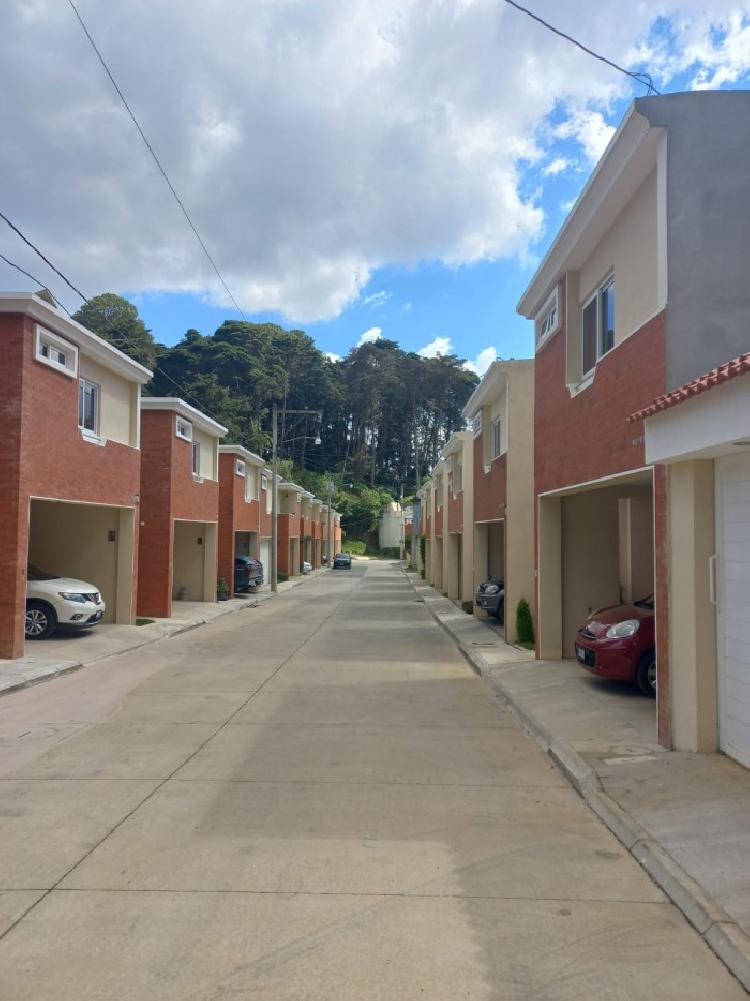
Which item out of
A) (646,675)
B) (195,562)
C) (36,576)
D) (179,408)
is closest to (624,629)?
(646,675)

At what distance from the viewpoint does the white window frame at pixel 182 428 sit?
2180cm

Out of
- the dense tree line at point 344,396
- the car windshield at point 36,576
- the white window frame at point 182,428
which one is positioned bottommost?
the car windshield at point 36,576

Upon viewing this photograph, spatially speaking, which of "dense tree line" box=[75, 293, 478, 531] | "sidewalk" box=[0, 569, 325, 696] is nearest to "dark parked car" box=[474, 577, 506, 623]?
"sidewalk" box=[0, 569, 325, 696]

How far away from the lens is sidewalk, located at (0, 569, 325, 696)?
11852 millimetres

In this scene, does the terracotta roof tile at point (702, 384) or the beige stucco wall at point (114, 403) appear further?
the beige stucco wall at point (114, 403)

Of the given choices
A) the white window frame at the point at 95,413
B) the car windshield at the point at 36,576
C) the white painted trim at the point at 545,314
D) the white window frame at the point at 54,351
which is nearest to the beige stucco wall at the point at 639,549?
the white painted trim at the point at 545,314

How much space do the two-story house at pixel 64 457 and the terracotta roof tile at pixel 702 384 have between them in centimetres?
1002

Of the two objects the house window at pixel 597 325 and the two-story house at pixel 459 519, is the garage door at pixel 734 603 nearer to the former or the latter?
the house window at pixel 597 325

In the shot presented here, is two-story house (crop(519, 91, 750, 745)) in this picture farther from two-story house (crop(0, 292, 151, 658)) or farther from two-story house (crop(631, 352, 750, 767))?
two-story house (crop(0, 292, 151, 658))

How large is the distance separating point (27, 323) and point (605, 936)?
12589 millimetres

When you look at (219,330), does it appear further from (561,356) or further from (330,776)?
(330,776)

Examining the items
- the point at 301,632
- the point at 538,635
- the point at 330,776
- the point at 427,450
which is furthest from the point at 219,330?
the point at 330,776

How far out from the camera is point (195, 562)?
88.0ft

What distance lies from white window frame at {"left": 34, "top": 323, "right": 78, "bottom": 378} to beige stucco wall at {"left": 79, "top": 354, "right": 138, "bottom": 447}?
2.49ft
